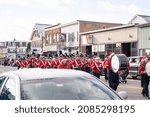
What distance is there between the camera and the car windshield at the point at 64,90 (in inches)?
223

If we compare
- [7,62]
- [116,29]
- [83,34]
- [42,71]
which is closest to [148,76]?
[42,71]

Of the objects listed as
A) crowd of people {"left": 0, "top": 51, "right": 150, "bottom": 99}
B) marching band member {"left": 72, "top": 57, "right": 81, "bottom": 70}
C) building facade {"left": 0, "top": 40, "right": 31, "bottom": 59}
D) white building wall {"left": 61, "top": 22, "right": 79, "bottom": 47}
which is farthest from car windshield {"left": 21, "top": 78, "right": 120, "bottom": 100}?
building facade {"left": 0, "top": 40, "right": 31, "bottom": 59}

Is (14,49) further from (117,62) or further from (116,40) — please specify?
(117,62)

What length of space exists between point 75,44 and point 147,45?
18.4m

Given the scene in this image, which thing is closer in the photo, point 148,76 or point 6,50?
point 148,76

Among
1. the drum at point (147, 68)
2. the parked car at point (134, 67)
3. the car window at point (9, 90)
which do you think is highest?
the car window at point (9, 90)

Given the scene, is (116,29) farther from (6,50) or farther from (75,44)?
(6,50)

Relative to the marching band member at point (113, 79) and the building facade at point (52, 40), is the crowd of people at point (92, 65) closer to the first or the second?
the marching band member at point (113, 79)

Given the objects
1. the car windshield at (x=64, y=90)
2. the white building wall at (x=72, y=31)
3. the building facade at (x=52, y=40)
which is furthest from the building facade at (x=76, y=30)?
the car windshield at (x=64, y=90)

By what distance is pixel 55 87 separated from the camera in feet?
19.1

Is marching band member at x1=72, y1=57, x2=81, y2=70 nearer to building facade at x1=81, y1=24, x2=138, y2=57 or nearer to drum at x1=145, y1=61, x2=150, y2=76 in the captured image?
drum at x1=145, y1=61, x2=150, y2=76

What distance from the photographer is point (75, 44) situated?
55344 mm

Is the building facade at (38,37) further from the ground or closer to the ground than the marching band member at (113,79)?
further from the ground

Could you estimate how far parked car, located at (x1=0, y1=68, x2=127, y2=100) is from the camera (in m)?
5.68
